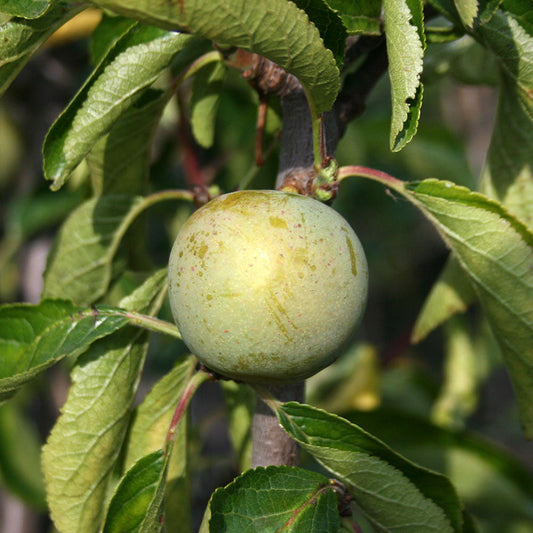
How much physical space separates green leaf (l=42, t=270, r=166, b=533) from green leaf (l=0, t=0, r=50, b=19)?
1.05 feet

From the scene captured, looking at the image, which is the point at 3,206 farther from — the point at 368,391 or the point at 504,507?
the point at 504,507

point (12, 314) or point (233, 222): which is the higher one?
point (233, 222)

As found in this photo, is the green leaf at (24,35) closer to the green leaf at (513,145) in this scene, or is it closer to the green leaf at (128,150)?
the green leaf at (128,150)

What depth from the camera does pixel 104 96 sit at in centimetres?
66

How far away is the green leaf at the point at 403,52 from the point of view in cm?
58

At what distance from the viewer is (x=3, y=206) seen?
186 centimetres

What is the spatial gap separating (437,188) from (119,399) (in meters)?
0.41

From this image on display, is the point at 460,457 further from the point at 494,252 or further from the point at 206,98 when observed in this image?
the point at 206,98

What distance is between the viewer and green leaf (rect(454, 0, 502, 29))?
24.3 inches

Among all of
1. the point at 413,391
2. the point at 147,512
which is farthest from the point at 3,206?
the point at 147,512

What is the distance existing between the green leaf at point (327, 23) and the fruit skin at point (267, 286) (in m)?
0.14

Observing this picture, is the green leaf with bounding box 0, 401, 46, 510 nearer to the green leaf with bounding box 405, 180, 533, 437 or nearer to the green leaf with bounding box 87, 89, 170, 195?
the green leaf with bounding box 87, 89, 170, 195

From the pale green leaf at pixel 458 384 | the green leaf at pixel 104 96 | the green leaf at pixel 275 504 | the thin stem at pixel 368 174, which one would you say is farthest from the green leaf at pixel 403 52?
the pale green leaf at pixel 458 384

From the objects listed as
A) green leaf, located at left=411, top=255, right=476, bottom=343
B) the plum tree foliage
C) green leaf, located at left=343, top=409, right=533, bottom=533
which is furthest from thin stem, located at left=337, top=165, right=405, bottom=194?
green leaf, located at left=343, top=409, right=533, bottom=533
